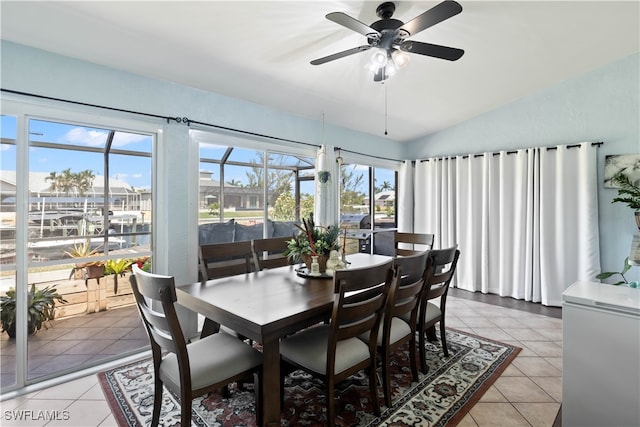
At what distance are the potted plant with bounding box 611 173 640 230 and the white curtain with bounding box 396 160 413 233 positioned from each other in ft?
8.42

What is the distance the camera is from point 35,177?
7.53ft

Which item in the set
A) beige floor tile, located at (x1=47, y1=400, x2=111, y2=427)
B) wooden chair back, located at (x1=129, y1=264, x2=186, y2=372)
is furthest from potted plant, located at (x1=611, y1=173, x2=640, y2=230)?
beige floor tile, located at (x1=47, y1=400, x2=111, y2=427)

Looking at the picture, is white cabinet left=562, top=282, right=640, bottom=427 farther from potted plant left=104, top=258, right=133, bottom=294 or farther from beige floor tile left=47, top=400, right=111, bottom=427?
potted plant left=104, top=258, right=133, bottom=294

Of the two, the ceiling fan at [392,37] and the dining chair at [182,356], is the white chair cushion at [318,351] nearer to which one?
the dining chair at [182,356]

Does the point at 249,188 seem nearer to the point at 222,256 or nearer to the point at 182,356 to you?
the point at 222,256

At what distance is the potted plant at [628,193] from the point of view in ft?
10.9

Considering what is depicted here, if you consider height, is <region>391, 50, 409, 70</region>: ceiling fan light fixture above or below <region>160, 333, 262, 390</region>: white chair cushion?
above

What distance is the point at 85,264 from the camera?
8.46 feet

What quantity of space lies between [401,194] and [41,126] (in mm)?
4681

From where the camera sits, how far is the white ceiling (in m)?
2.04

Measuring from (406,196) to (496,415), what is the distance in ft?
12.7

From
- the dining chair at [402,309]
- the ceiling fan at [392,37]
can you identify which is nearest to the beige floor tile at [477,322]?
the dining chair at [402,309]

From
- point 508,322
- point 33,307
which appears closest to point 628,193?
point 508,322

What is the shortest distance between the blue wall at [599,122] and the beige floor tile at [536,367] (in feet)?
6.78
